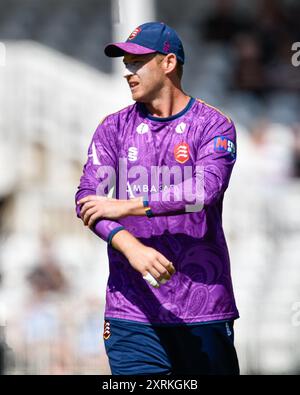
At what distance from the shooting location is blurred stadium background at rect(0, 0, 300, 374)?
11.0m

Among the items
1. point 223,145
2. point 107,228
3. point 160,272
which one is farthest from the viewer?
point 223,145

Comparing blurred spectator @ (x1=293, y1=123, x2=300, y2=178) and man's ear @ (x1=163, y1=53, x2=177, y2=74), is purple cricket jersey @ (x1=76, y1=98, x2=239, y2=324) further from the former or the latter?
blurred spectator @ (x1=293, y1=123, x2=300, y2=178)

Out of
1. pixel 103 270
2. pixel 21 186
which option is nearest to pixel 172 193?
pixel 103 270

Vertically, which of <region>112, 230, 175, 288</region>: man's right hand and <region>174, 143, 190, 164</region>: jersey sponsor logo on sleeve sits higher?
<region>174, 143, 190, 164</region>: jersey sponsor logo on sleeve

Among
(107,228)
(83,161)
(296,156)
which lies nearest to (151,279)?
(107,228)

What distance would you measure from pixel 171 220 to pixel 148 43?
78 cm

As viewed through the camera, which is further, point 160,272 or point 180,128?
point 180,128

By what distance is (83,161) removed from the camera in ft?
43.1

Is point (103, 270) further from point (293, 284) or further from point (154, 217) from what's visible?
point (154, 217)

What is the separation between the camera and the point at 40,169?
1337cm

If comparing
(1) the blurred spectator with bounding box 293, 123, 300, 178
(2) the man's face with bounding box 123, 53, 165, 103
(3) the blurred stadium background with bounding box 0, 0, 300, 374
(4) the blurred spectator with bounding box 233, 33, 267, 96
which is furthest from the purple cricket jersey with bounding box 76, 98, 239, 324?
(4) the blurred spectator with bounding box 233, 33, 267, 96

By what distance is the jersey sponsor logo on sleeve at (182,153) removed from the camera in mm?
5000

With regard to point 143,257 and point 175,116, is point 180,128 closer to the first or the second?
point 175,116

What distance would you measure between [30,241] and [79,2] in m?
5.72
